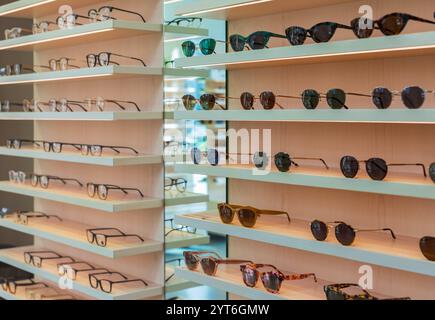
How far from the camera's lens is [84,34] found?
3506mm

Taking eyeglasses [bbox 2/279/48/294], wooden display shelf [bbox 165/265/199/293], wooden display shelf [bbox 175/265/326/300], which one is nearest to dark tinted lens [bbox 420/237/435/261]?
wooden display shelf [bbox 175/265/326/300]

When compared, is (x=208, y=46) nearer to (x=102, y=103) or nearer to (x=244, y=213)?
(x=244, y=213)

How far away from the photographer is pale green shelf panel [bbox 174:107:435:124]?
80.4 inches

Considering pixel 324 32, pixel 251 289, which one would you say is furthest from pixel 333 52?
pixel 251 289

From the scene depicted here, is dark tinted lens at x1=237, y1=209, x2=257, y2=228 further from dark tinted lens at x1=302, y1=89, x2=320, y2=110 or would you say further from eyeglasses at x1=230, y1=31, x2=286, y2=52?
eyeglasses at x1=230, y1=31, x2=286, y2=52

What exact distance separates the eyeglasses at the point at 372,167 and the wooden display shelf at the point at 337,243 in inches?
10.0

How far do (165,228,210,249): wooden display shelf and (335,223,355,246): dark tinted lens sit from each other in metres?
1.27

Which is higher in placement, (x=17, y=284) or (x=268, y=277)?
(x=268, y=277)

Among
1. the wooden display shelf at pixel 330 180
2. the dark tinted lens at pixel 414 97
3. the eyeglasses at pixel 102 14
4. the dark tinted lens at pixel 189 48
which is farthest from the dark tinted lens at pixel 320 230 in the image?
the eyeglasses at pixel 102 14

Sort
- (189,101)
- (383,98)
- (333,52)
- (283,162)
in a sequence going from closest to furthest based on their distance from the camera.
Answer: (383,98)
(333,52)
(283,162)
(189,101)

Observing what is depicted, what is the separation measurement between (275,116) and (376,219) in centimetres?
56

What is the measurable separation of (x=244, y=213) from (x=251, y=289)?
0.32 m

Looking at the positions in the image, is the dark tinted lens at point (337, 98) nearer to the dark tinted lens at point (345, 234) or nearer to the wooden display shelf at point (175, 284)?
the dark tinted lens at point (345, 234)
